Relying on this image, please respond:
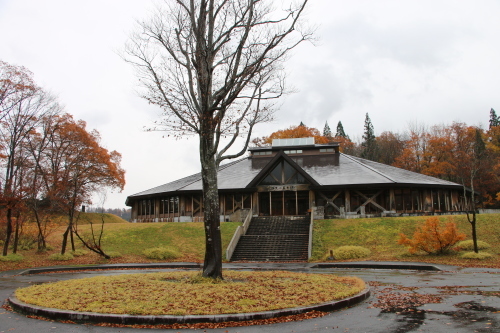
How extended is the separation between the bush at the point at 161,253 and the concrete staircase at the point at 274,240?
4045mm

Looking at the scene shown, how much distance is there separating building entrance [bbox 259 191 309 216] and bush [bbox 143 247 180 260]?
540 inches

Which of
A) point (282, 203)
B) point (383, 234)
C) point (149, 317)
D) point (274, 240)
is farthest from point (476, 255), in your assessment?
point (282, 203)

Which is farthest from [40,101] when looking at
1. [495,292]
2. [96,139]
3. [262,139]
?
[262,139]

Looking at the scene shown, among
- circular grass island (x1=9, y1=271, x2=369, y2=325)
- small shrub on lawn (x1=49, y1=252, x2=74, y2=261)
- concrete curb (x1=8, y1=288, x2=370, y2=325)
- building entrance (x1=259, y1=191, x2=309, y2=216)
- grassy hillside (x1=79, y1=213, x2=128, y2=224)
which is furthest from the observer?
grassy hillside (x1=79, y1=213, x2=128, y2=224)

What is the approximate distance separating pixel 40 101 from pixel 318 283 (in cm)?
2287

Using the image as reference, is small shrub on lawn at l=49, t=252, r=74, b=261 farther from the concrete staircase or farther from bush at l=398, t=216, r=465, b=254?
bush at l=398, t=216, r=465, b=254

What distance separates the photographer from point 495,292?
445 inches

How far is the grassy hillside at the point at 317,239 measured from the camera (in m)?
24.8

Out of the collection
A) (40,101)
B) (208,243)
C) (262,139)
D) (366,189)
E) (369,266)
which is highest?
(262,139)

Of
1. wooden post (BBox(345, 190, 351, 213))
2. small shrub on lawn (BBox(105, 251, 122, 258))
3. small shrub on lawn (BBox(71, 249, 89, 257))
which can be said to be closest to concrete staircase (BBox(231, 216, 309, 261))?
wooden post (BBox(345, 190, 351, 213))

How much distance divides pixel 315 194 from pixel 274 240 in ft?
33.3

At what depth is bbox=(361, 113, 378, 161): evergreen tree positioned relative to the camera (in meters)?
79.9

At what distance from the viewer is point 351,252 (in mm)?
24859

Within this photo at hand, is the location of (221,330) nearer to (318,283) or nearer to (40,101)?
(318,283)
